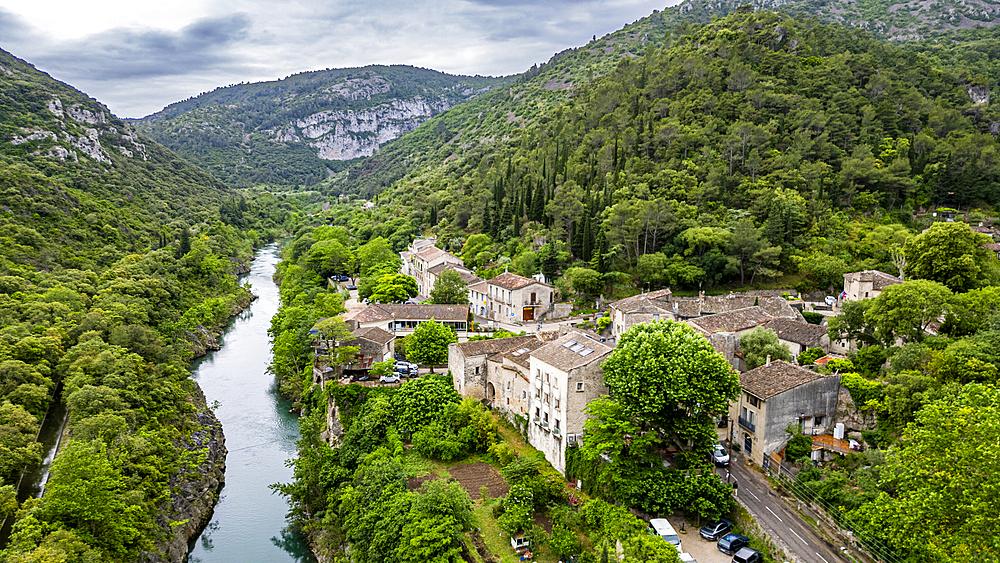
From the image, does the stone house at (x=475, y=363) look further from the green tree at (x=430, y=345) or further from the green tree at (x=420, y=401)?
the green tree at (x=430, y=345)

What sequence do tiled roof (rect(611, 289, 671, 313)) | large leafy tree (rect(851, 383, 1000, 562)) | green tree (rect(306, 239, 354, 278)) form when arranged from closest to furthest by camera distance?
large leafy tree (rect(851, 383, 1000, 562)) → tiled roof (rect(611, 289, 671, 313)) → green tree (rect(306, 239, 354, 278))

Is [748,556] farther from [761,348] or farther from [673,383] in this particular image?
[761,348]

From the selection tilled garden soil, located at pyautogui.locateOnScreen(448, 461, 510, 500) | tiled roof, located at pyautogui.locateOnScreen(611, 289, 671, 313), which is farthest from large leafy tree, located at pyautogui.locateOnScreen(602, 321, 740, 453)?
tiled roof, located at pyautogui.locateOnScreen(611, 289, 671, 313)

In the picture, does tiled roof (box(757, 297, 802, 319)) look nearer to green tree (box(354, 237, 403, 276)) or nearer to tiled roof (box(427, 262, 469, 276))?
tiled roof (box(427, 262, 469, 276))

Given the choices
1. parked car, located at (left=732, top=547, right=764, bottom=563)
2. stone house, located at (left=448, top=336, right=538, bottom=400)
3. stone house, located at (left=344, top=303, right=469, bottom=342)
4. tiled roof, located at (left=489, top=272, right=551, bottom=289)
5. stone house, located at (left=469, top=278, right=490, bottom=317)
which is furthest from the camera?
stone house, located at (left=469, top=278, right=490, bottom=317)

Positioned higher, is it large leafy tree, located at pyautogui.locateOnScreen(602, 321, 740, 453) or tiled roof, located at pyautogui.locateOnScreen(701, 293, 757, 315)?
large leafy tree, located at pyautogui.locateOnScreen(602, 321, 740, 453)

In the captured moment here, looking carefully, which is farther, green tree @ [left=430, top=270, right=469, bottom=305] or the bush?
green tree @ [left=430, top=270, right=469, bottom=305]

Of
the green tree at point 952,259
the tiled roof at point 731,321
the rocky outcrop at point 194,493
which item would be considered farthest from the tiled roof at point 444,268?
the green tree at point 952,259

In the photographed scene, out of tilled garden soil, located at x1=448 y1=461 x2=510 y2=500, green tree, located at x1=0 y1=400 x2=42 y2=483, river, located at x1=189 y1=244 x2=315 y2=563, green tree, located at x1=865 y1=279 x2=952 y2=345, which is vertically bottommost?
river, located at x1=189 y1=244 x2=315 y2=563
